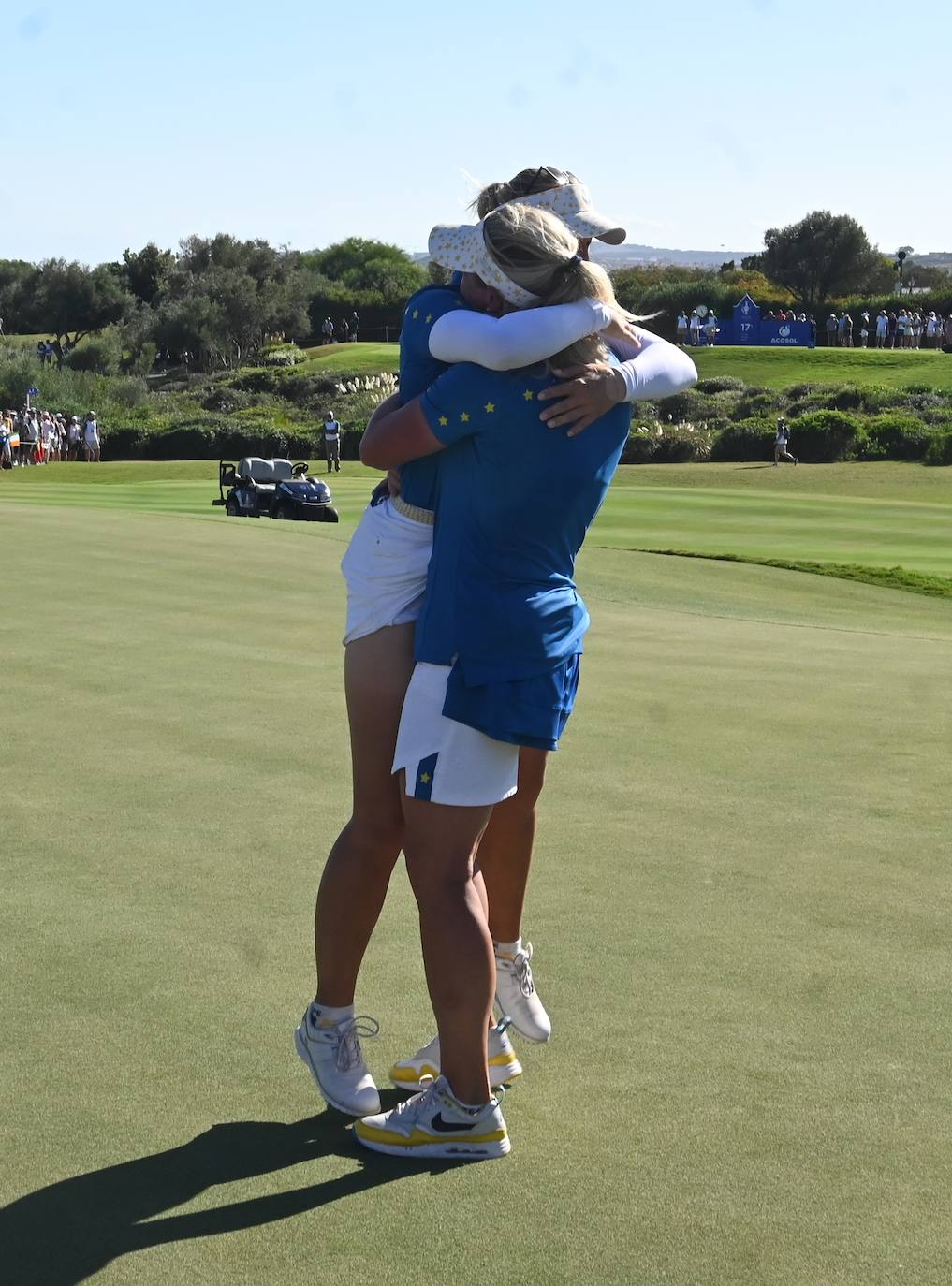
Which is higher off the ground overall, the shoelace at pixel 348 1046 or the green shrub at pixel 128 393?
the green shrub at pixel 128 393

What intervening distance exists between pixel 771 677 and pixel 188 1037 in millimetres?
5570

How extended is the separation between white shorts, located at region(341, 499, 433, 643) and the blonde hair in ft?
1.55

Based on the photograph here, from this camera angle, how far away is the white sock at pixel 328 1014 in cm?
339

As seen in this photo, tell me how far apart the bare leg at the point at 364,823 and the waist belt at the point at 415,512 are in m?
0.23

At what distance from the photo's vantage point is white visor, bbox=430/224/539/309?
125 inches

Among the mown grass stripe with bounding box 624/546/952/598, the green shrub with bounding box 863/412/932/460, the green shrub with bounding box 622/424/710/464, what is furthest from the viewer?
the green shrub with bounding box 622/424/710/464

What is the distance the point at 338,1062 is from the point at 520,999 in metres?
0.49

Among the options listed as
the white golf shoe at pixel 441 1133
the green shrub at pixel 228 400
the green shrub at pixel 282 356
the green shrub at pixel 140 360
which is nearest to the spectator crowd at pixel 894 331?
the green shrub at pixel 282 356

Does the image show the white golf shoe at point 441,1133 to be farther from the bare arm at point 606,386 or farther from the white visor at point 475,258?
the white visor at point 475,258

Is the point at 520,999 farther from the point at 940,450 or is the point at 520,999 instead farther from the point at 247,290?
the point at 247,290

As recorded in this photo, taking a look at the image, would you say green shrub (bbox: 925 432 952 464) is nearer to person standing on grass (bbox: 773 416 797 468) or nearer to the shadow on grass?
person standing on grass (bbox: 773 416 797 468)

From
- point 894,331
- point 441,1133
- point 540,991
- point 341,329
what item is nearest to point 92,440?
point 894,331

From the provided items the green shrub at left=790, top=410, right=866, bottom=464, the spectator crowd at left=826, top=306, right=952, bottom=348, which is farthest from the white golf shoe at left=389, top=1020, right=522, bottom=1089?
the spectator crowd at left=826, top=306, right=952, bottom=348

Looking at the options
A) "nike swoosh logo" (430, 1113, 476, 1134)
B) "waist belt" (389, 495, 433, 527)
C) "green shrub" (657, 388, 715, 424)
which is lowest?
"nike swoosh logo" (430, 1113, 476, 1134)
